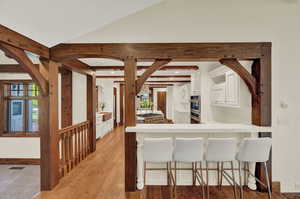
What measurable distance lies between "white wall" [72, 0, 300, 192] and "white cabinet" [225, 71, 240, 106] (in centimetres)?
64

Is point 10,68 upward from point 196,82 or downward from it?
upward

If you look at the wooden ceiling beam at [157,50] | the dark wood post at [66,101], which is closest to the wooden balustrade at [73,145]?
the dark wood post at [66,101]

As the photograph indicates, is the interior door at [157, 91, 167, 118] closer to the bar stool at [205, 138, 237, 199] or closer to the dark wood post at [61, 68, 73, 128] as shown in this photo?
the dark wood post at [61, 68, 73, 128]

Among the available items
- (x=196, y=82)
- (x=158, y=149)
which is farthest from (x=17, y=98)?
(x=196, y=82)

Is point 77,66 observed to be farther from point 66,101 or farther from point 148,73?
point 148,73

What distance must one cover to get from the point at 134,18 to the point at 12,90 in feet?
12.6

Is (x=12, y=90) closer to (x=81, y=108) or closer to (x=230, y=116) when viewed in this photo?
(x=81, y=108)

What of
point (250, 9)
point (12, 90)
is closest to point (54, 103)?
point (12, 90)

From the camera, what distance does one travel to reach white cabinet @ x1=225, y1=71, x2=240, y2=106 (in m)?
3.53

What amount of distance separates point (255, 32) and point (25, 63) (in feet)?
12.0

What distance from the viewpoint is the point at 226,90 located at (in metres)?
4.02

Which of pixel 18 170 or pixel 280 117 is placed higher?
pixel 280 117

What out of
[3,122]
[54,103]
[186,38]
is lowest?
[3,122]

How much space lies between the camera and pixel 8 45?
2.32 m
